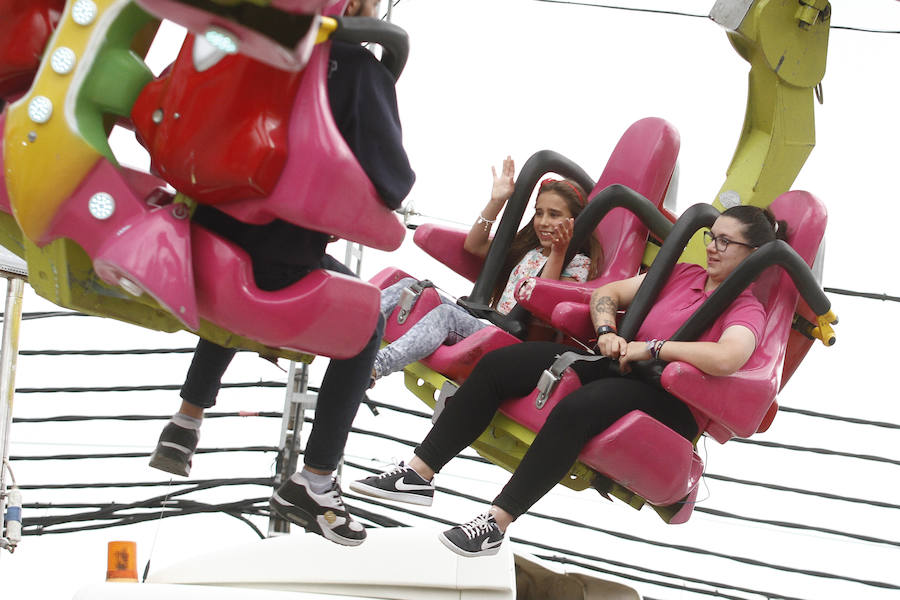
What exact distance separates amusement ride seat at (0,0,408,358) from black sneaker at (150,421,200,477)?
51 cm

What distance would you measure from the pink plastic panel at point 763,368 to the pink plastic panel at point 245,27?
132 cm

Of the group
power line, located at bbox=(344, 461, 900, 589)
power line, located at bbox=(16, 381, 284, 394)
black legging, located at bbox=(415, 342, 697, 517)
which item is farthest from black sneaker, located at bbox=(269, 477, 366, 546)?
power line, located at bbox=(16, 381, 284, 394)

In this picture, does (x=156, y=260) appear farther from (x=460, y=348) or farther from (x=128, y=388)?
(x=128, y=388)

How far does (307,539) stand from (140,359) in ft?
4.48

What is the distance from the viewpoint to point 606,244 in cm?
284

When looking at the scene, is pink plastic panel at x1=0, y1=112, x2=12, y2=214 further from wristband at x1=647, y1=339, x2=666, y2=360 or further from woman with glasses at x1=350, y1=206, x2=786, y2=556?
wristband at x1=647, y1=339, x2=666, y2=360

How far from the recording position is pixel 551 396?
2.43m

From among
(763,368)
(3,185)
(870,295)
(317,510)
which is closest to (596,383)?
(763,368)

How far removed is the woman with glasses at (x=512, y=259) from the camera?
258cm

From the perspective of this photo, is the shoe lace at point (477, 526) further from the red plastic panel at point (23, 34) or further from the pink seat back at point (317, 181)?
the red plastic panel at point (23, 34)

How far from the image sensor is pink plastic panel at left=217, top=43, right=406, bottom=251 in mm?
1540

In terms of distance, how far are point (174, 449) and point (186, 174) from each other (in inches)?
27.7

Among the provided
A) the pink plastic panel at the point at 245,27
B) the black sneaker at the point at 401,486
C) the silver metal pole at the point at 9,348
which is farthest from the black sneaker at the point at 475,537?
the pink plastic panel at the point at 245,27

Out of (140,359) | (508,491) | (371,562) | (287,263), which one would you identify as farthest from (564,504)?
(287,263)
